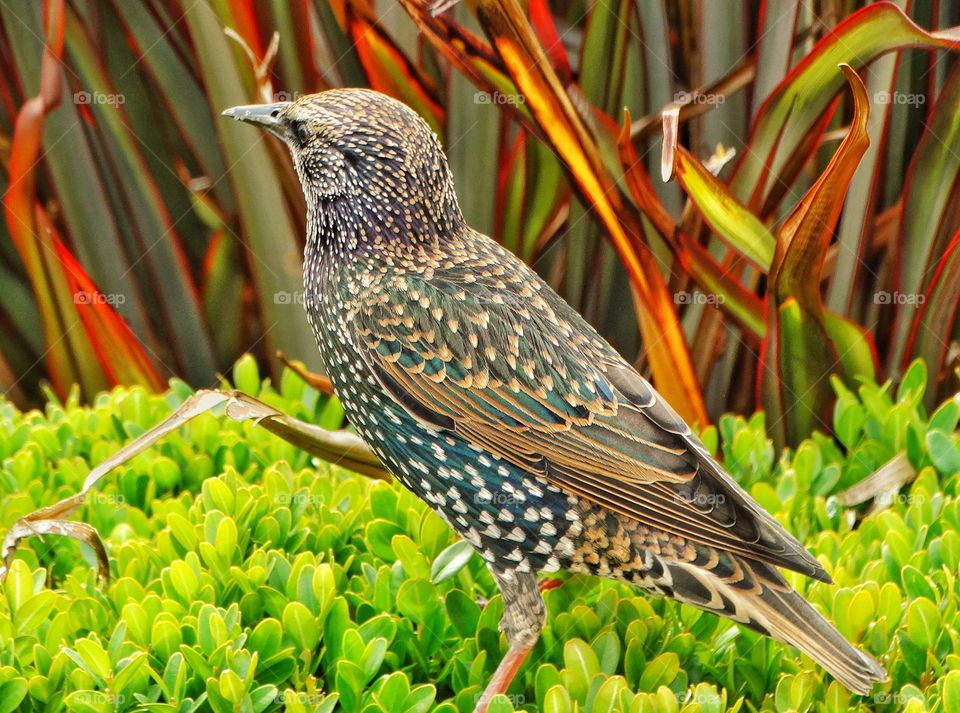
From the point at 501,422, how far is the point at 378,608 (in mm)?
572

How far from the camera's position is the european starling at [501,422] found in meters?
2.30

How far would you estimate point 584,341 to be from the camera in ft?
8.02

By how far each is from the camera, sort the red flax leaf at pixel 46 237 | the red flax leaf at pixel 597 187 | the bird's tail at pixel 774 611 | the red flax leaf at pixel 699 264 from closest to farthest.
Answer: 1. the bird's tail at pixel 774 611
2. the red flax leaf at pixel 597 187
3. the red flax leaf at pixel 699 264
4. the red flax leaf at pixel 46 237

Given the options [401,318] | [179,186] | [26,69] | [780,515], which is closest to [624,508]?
[401,318]

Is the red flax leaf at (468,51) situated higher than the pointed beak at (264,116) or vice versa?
the red flax leaf at (468,51)

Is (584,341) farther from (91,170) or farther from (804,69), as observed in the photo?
(91,170)

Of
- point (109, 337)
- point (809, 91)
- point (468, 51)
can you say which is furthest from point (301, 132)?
point (109, 337)

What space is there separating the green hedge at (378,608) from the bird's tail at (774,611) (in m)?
0.08

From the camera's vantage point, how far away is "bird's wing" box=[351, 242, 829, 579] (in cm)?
229

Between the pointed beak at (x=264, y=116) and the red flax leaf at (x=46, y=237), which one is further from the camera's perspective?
the red flax leaf at (x=46, y=237)

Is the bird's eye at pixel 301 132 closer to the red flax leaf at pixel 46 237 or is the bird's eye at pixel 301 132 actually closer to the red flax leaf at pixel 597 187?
the red flax leaf at pixel 597 187

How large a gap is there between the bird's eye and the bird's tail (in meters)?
1.21

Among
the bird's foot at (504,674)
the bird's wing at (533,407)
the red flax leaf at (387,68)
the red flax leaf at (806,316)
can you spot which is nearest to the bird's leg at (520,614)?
the bird's foot at (504,674)

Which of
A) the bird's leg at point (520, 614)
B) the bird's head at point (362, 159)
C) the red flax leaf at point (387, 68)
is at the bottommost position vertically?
the bird's leg at point (520, 614)
